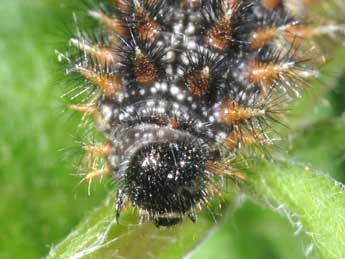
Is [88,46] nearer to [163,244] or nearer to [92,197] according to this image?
[163,244]

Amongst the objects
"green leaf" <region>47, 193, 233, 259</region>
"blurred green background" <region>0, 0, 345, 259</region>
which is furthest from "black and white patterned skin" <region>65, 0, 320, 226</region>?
"blurred green background" <region>0, 0, 345, 259</region>

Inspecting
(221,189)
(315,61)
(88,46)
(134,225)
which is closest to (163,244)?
(134,225)

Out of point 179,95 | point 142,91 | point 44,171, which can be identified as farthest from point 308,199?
point 44,171

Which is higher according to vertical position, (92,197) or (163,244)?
(92,197)

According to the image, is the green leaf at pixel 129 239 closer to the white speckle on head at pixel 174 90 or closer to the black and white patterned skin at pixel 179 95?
the black and white patterned skin at pixel 179 95

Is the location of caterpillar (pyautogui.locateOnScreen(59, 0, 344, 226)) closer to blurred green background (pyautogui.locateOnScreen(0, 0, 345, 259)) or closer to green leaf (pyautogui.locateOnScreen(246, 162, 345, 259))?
green leaf (pyautogui.locateOnScreen(246, 162, 345, 259))

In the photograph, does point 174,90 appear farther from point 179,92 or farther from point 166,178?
point 166,178
